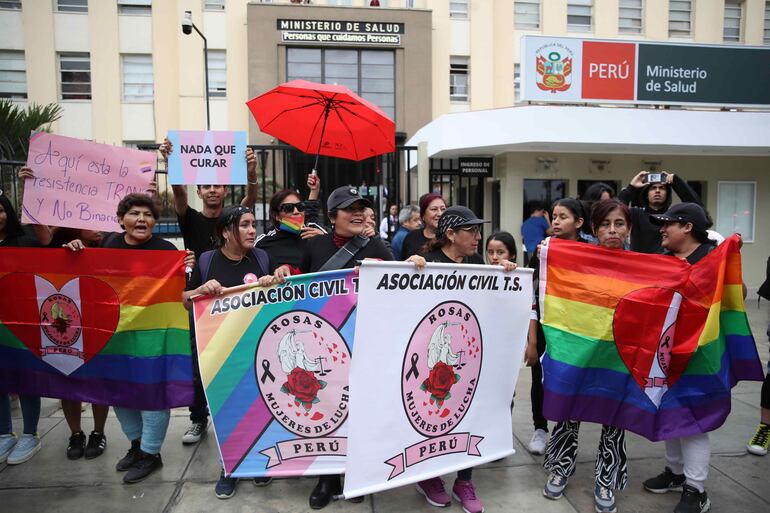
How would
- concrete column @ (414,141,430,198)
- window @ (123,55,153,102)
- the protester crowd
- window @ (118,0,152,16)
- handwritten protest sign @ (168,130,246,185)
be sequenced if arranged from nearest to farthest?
the protester crowd → handwritten protest sign @ (168,130,246,185) → concrete column @ (414,141,430,198) → window @ (118,0,152,16) → window @ (123,55,153,102)

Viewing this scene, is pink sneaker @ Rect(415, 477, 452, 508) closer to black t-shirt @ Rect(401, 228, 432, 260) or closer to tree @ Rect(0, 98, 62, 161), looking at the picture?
black t-shirt @ Rect(401, 228, 432, 260)

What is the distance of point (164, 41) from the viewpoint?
20156mm

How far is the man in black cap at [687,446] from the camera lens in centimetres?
319

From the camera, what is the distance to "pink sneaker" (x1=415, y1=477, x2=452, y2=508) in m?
3.28

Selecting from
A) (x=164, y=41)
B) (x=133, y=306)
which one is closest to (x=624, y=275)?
(x=133, y=306)

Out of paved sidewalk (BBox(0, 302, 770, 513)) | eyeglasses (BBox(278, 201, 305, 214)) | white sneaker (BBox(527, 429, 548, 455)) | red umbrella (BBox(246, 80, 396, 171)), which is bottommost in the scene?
paved sidewalk (BBox(0, 302, 770, 513))

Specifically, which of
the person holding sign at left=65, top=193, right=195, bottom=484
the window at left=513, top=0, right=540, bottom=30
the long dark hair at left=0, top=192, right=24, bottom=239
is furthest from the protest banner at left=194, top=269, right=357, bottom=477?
the window at left=513, top=0, right=540, bottom=30

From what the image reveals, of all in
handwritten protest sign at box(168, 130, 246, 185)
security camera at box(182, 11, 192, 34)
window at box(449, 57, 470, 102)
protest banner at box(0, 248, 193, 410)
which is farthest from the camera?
window at box(449, 57, 470, 102)

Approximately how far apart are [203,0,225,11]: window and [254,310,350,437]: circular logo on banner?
20.7 metres

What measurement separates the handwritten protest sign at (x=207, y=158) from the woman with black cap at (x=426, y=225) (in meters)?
1.64

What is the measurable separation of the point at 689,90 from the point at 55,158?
11.9 metres

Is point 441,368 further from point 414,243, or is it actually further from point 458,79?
point 458,79

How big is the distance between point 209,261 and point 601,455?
2858mm

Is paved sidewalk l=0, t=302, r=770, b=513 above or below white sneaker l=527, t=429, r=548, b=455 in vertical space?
below
